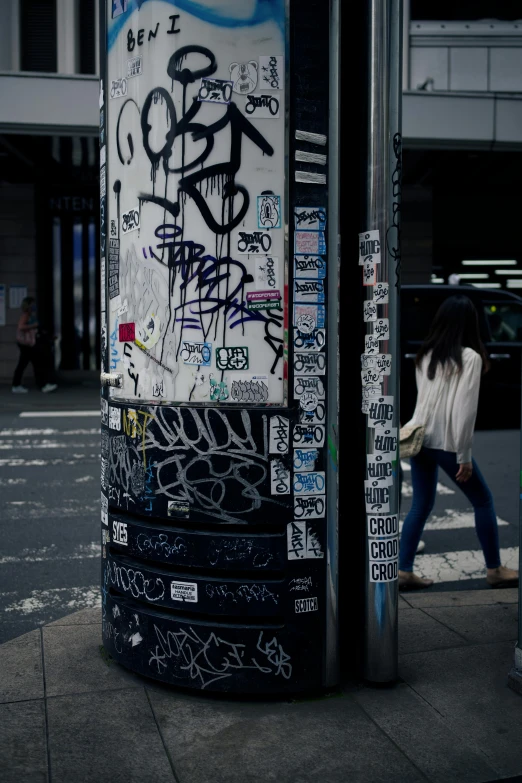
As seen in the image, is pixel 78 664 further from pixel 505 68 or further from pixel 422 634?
pixel 505 68

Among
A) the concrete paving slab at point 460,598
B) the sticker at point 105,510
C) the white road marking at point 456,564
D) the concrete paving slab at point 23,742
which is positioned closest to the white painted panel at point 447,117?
the white road marking at point 456,564

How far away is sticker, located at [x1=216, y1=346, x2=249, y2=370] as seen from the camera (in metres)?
3.48

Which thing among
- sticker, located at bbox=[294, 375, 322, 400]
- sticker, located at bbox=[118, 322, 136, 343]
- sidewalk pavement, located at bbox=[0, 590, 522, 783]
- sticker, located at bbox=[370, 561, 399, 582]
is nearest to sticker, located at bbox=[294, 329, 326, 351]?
sticker, located at bbox=[294, 375, 322, 400]

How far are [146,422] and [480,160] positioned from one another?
16325 millimetres

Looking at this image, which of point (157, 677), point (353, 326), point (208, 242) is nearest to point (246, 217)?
point (208, 242)

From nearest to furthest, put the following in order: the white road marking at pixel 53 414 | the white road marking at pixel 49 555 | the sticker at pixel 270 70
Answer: the sticker at pixel 270 70, the white road marking at pixel 49 555, the white road marking at pixel 53 414

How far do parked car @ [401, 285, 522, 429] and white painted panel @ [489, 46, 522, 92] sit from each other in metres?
8.82

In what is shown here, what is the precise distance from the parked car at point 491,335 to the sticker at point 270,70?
8.18 meters

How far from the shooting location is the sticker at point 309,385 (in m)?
3.50

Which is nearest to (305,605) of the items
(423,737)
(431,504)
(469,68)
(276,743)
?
(276,743)

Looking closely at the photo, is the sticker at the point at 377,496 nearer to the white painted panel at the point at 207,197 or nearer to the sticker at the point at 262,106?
the white painted panel at the point at 207,197

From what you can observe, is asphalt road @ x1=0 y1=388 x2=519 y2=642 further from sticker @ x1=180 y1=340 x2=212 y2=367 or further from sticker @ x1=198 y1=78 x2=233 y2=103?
sticker @ x1=198 y1=78 x2=233 y2=103

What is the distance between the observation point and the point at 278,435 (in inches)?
137

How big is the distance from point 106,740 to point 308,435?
4.70ft
